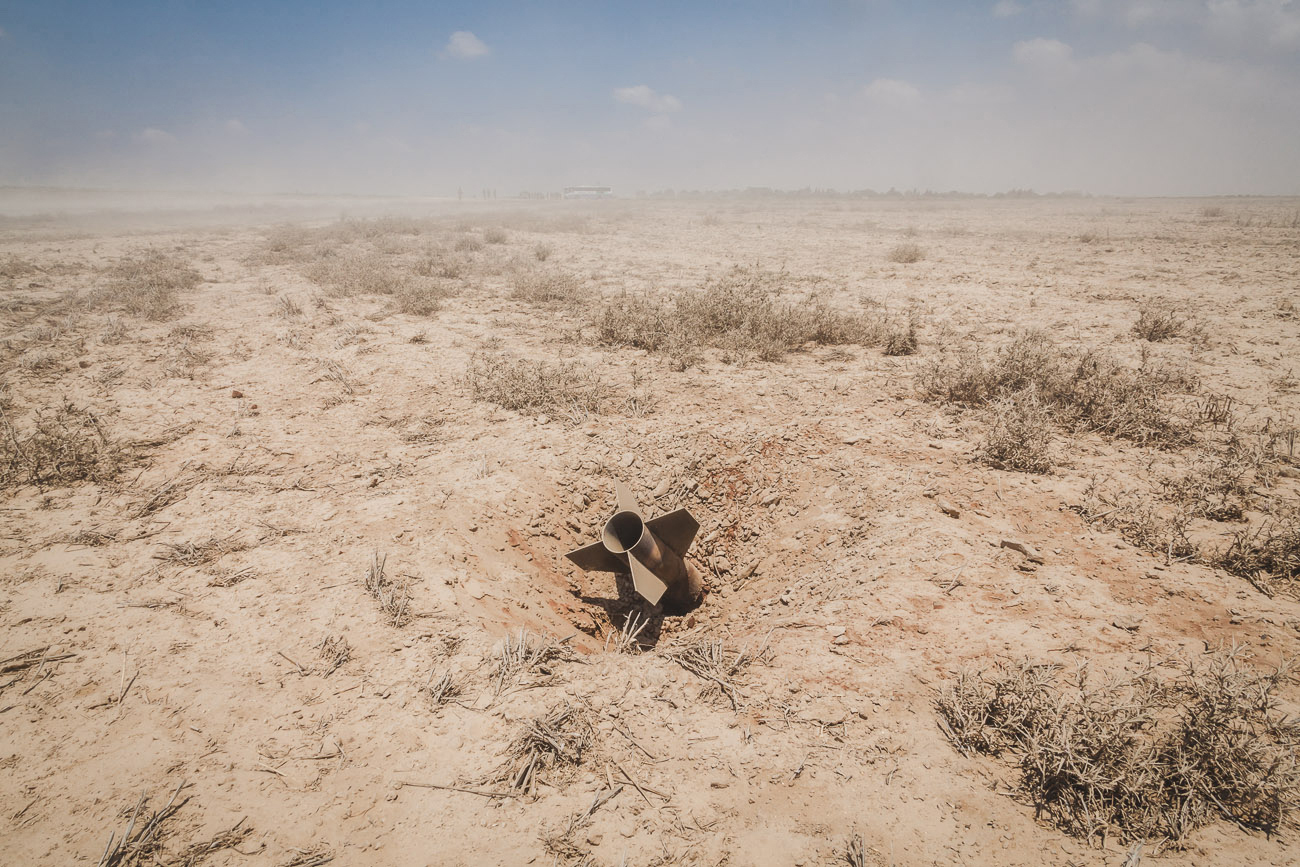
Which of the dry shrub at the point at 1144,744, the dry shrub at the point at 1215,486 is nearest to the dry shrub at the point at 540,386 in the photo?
the dry shrub at the point at 1144,744

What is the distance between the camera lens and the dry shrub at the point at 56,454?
4281 mm

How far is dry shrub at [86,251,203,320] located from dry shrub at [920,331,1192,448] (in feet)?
43.0

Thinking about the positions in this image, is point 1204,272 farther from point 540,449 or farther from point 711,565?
point 540,449

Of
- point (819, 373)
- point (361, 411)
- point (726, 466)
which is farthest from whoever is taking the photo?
point (819, 373)

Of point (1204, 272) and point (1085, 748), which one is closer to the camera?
point (1085, 748)

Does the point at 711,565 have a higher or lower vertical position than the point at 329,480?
lower

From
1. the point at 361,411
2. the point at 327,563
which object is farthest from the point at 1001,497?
the point at 361,411

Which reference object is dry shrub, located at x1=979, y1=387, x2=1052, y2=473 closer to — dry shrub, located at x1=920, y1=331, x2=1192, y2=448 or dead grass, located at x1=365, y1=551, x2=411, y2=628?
dry shrub, located at x1=920, y1=331, x2=1192, y2=448

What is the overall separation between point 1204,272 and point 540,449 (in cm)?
1537

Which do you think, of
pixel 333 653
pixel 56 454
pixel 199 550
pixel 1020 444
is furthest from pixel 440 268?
pixel 1020 444

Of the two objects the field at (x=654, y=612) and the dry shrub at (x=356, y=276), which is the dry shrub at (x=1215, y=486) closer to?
the field at (x=654, y=612)

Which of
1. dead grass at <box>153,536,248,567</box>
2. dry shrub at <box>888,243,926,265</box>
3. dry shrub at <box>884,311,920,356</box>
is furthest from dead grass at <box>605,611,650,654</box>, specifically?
dry shrub at <box>888,243,926,265</box>

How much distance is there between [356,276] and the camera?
39.1 ft

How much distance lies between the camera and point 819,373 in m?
6.67
